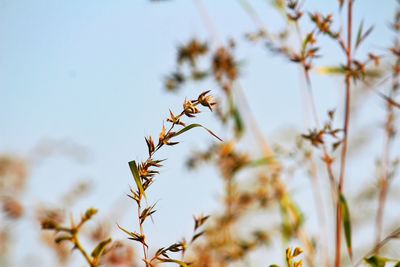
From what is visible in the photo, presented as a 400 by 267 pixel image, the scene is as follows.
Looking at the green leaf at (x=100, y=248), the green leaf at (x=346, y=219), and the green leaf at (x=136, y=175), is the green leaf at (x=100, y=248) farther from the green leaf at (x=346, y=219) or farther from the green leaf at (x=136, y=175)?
the green leaf at (x=346, y=219)

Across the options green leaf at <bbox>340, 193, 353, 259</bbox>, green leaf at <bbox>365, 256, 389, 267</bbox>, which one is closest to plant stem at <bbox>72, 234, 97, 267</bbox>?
green leaf at <bbox>365, 256, 389, 267</bbox>

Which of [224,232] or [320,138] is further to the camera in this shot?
[224,232]

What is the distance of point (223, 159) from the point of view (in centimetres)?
196

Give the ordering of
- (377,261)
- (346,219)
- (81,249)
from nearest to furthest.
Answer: (81,249) < (377,261) < (346,219)

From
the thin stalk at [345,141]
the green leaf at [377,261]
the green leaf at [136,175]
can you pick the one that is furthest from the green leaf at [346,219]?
the green leaf at [136,175]

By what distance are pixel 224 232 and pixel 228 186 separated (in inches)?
8.0

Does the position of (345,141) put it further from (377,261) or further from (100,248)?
(100,248)

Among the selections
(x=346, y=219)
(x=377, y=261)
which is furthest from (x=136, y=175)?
(x=346, y=219)

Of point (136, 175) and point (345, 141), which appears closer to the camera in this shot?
point (136, 175)

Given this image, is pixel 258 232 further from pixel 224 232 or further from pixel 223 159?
pixel 223 159

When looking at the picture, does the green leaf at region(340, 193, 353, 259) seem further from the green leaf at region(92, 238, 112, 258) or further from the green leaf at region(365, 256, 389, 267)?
the green leaf at region(92, 238, 112, 258)

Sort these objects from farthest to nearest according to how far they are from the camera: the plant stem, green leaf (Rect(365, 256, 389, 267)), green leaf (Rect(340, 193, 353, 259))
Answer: green leaf (Rect(340, 193, 353, 259)), green leaf (Rect(365, 256, 389, 267)), the plant stem

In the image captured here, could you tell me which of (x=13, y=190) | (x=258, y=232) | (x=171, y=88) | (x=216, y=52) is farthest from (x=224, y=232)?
(x=13, y=190)

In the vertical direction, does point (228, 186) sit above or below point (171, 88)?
below
